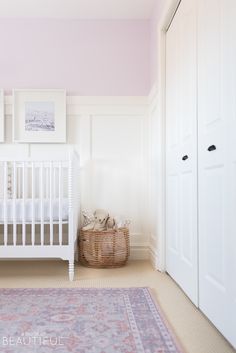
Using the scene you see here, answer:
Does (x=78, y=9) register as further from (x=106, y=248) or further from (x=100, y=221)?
(x=106, y=248)

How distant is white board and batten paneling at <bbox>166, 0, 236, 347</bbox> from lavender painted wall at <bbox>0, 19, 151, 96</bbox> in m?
0.85

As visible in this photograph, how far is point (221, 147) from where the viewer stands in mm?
1495

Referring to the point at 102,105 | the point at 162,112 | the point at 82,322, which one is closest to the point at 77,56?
the point at 102,105

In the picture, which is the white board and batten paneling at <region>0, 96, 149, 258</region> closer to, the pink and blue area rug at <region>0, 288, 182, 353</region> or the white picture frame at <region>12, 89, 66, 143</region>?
the white picture frame at <region>12, 89, 66, 143</region>

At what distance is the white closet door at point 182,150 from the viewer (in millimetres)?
1950

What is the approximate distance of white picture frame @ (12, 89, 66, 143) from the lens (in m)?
3.25

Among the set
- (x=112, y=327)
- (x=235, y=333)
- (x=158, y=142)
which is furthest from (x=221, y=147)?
(x=158, y=142)

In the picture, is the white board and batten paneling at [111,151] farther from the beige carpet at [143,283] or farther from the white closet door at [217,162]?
the white closet door at [217,162]

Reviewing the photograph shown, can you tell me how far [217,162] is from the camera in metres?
1.54

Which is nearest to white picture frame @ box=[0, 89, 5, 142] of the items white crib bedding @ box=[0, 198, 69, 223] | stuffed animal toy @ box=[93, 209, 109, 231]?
white crib bedding @ box=[0, 198, 69, 223]

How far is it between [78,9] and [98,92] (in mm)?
682

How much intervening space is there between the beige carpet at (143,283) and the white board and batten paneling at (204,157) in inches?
2.2

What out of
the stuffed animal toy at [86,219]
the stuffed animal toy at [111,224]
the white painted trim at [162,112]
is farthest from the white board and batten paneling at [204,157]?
the stuffed animal toy at [86,219]

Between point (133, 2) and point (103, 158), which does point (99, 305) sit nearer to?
point (103, 158)
